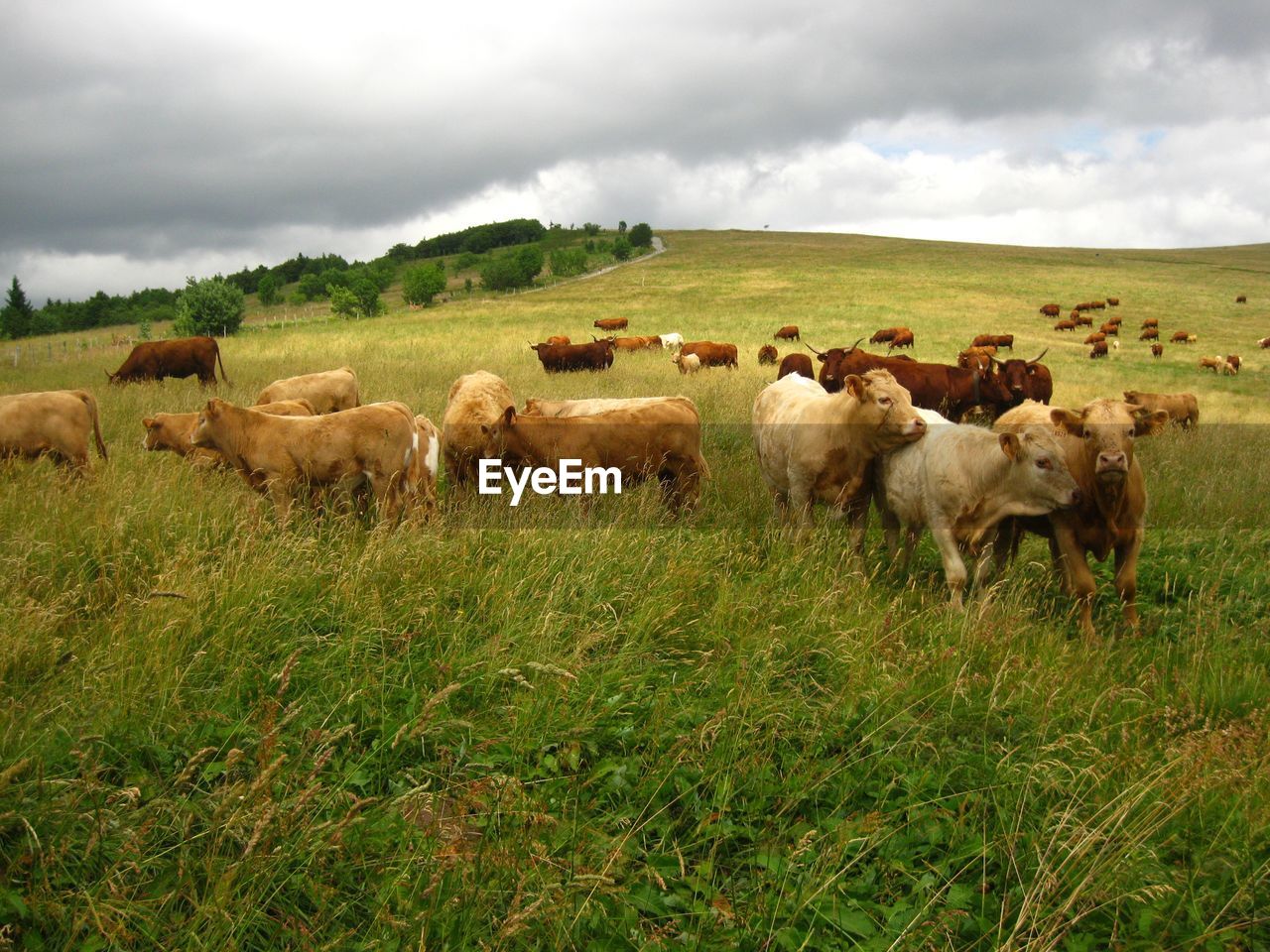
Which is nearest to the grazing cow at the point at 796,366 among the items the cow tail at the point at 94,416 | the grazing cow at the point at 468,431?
the grazing cow at the point at 468,431

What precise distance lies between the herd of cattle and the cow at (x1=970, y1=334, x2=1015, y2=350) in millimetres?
28937

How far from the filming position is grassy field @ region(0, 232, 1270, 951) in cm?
274

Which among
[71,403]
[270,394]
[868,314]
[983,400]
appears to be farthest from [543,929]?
[868,314]

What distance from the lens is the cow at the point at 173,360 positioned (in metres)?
19.6

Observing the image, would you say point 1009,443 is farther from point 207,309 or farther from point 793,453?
point 207,309

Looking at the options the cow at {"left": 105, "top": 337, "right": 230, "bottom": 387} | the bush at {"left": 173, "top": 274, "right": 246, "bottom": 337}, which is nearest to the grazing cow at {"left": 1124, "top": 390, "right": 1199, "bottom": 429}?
the cow at {"left": 105, "top": 337, "right": 230, "bottom": 387}

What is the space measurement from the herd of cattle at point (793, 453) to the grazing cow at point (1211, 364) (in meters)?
31.2

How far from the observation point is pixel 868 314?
4488cm

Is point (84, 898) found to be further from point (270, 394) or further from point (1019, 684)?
point (270, 394)

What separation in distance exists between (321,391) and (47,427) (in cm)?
450

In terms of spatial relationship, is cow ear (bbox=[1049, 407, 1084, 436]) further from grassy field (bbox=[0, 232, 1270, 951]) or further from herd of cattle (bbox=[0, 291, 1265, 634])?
grassy field (bbox=[0, 232, 1270, 951])

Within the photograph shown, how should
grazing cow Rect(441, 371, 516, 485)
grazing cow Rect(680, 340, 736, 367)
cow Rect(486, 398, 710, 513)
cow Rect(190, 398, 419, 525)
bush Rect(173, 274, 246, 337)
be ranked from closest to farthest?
cow Rect(190, 398, 419, 525)
cow Rect(486, 398, 710, 513)
grazing cow Rect(441, 371, 516, 485)
grazing cow Rect(680, 340, 736, 367)
bush Rect(173, 274, 246, 337)

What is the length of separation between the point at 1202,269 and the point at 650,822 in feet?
297

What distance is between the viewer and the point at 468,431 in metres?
9.61
